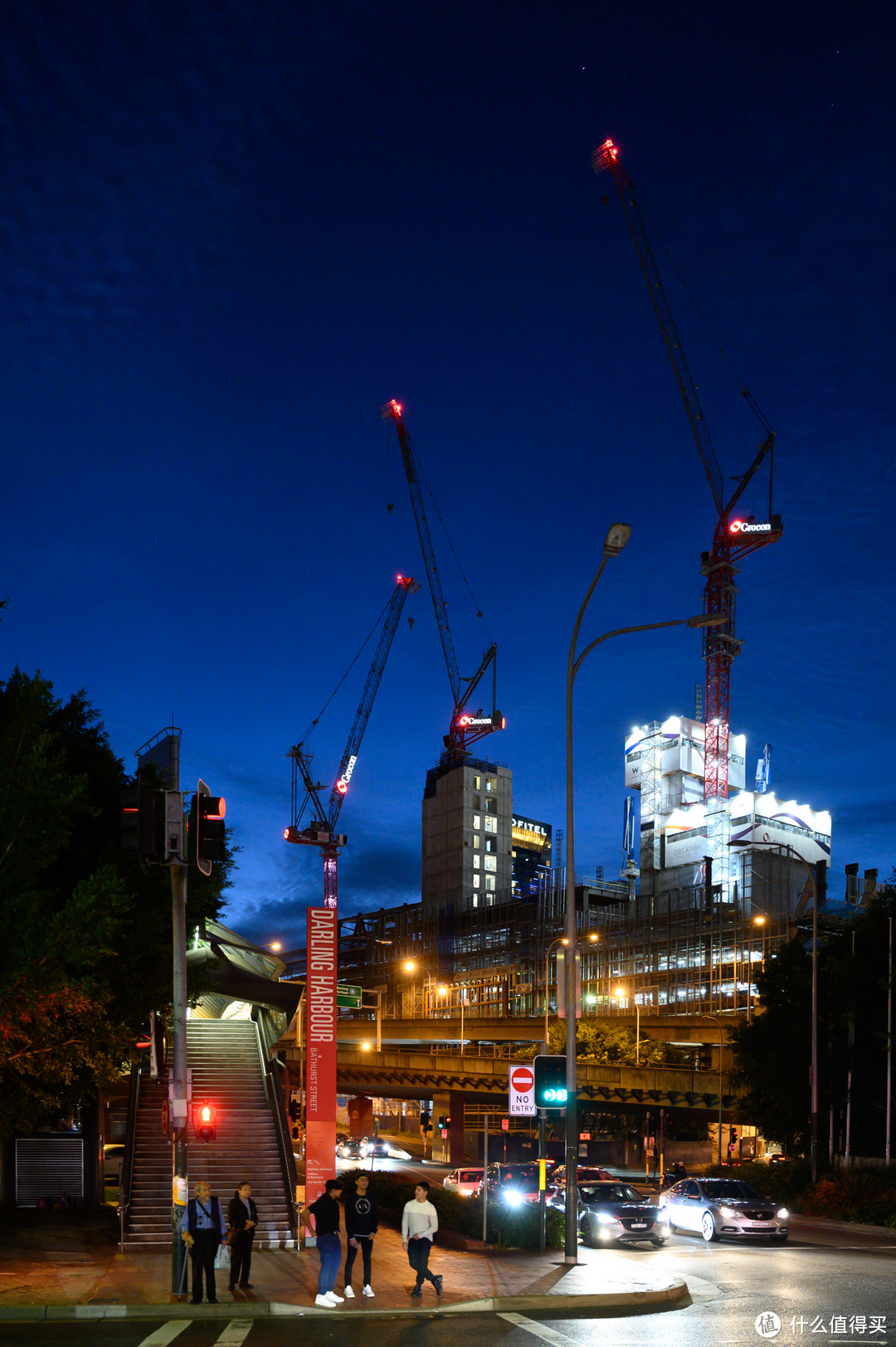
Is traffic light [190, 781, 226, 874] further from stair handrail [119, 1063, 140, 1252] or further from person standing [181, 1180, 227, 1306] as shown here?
A: stair handrail [119, 1063, 140, 1252]

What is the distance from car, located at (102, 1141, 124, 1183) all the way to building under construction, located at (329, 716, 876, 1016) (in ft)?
97.2

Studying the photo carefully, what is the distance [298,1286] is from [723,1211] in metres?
13.5

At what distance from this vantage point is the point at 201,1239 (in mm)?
18109

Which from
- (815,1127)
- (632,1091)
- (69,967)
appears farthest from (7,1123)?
(632,1091)

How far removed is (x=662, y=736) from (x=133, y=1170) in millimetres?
A: 119559

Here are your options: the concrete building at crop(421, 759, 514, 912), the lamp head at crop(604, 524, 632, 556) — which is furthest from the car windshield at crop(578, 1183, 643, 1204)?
the concrete building at crop(421, 759, 514, 912)

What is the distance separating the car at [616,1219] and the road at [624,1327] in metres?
7.05

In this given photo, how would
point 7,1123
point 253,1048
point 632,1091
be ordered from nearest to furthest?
point 7,1123, point 253,1048, point 632,1091

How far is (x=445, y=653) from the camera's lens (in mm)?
193125

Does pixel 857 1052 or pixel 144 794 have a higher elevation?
pixel 144 794

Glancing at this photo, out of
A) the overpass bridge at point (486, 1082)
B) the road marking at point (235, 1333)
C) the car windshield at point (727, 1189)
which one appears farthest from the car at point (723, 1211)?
the road marking at point (235, 1333)

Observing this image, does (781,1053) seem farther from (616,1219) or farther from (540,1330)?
(540,1330)

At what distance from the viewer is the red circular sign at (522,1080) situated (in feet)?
80.6

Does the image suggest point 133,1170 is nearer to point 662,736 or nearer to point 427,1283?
point 427,1283
